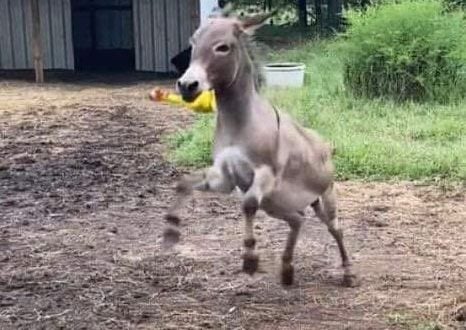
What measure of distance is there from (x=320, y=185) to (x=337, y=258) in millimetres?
1130

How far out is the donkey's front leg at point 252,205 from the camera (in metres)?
4.14

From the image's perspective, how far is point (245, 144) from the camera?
4.26 meters

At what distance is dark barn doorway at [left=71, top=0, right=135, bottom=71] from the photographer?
56.0 feet

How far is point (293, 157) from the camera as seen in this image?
4.54 m

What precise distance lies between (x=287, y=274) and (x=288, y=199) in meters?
0.48

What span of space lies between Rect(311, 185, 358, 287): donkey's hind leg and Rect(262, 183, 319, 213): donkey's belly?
36 centimetres

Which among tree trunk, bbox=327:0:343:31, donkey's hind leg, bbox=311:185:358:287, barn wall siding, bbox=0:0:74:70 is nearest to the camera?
donkey's hind leg, bbox=311:185:358:287

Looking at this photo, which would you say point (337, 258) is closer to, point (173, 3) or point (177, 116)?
point (177, 116)

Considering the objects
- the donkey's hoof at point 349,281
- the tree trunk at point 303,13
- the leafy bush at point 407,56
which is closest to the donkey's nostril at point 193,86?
the donkey's hoof at point 349,281

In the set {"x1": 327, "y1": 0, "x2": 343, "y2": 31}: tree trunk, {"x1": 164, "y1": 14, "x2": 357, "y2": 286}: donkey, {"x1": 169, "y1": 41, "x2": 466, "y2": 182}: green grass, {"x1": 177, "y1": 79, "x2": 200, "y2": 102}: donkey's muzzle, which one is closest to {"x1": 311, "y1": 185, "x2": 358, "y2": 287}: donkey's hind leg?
{"x1": 164, "y1": 14, "x2": 357, "y2": 286}: donkey

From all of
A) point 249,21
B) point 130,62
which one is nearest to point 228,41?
point 249,21

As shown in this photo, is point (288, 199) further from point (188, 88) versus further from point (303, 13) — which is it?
point (303, 13)

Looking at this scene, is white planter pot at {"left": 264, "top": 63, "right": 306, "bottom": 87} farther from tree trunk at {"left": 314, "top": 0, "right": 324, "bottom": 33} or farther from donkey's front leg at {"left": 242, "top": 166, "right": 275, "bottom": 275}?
tree trunk at {"left": 314, "top": 0, "right": 324, "bottom": 33}

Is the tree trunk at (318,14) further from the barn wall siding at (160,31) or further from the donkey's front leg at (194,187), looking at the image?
the donkey's front leg at (194,187)
